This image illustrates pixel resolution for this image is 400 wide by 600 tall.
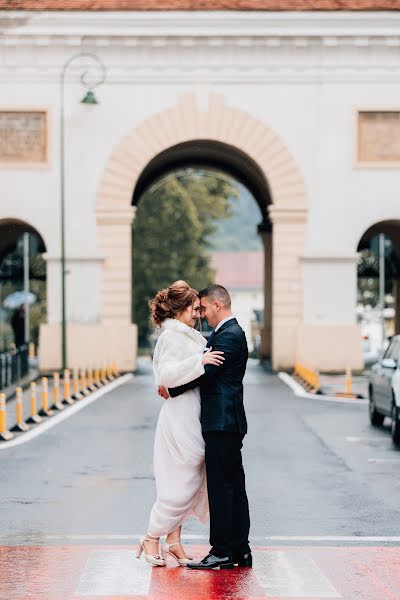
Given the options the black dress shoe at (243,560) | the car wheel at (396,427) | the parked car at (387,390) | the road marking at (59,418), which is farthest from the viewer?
the road marking at (59,418)

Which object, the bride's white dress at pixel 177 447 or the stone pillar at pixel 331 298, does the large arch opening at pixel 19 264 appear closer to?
the stone pillar at pixel 331 298

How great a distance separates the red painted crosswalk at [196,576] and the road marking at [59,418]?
849cm

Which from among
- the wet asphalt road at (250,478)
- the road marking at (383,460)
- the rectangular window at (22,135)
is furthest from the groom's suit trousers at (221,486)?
the rectangular window at (22,135)

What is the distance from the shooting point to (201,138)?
3934cm

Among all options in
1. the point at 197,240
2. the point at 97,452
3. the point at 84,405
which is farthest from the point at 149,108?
the point at 197,240

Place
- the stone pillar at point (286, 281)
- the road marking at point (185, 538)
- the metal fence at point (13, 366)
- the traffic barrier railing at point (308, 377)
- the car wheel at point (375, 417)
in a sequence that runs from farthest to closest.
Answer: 1. the stone pillar at point (286, 281)
2. the metal fence at point (13, 366)
3. the traffic barrier railing at point (308, 377)
4. the car wheel at point (375, 417)
5. the road marking at point (185, 538)

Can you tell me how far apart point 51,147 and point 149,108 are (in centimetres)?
308

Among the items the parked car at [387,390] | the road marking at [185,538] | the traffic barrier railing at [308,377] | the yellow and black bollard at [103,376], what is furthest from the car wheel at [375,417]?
the yellow and black bollard at [103,376]

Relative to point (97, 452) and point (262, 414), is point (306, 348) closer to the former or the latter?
point (262, 414)

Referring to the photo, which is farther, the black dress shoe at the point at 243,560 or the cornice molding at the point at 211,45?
the cornice molding at the point at 211,45

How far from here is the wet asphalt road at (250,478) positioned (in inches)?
452

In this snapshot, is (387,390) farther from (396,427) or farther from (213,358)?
(213,358)

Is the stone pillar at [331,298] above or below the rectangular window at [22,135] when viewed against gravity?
below

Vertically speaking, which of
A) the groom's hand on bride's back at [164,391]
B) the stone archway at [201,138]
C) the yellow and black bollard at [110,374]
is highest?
the stone archway at [201,138]
